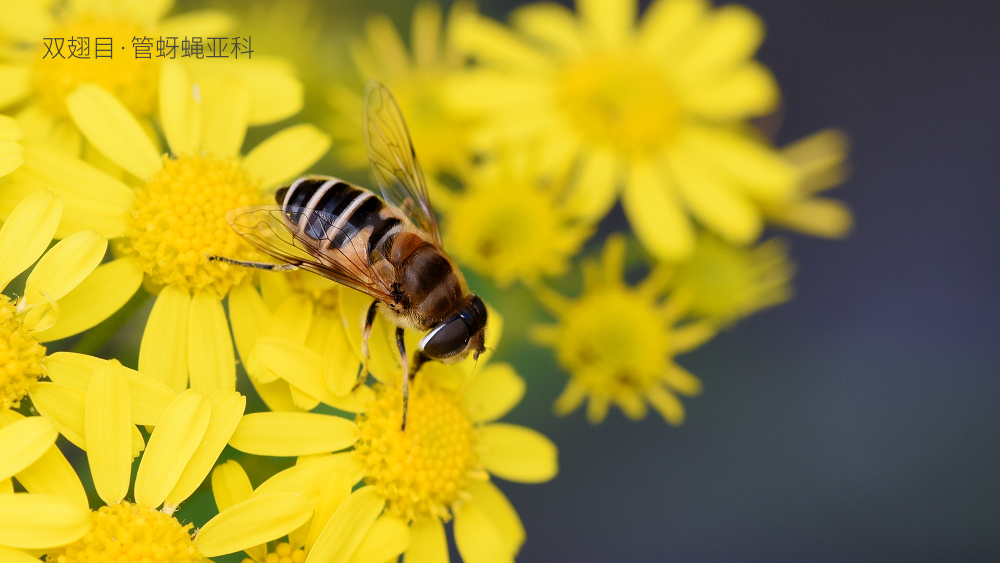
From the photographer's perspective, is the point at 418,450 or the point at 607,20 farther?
the point at 607,20

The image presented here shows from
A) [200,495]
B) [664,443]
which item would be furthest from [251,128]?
[664,443]

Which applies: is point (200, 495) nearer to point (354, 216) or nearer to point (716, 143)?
point (354, 216)

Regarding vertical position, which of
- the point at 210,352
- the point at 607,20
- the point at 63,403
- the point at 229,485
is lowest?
the point at 229,485

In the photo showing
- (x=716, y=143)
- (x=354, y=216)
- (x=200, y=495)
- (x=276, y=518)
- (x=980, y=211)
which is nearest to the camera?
(x=276, y=518)

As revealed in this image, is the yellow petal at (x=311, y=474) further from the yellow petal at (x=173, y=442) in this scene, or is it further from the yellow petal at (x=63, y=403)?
the yellow petal at (x=63, y=403)

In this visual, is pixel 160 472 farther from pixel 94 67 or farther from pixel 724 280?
pixel 724 280

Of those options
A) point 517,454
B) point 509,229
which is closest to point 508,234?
point 509,229

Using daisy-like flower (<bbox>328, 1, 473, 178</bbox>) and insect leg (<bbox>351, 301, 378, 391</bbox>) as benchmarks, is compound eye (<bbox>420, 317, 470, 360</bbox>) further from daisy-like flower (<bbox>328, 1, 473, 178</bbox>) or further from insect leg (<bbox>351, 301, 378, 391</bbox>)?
daisy-like flower (<bbox>328, 1, 473, 178</bbox>)
